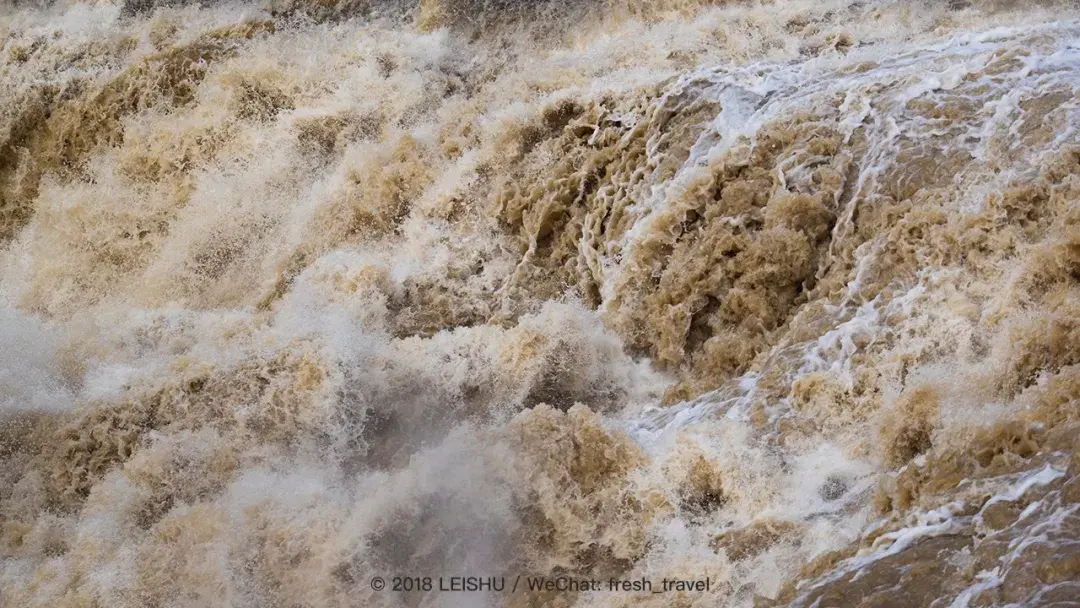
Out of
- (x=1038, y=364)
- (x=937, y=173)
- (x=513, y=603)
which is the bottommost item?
(x=513, y=603)

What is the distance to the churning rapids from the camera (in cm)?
403

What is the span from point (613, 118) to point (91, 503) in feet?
12.8

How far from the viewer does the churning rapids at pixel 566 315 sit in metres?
4.03

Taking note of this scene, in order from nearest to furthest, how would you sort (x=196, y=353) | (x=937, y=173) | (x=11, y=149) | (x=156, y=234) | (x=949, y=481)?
(x=949, y=481)
(x=937, y=173)
(x=196, y=353)
(x=156, y=234)
(x=11, y=149)

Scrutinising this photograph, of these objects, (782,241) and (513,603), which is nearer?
(513,603)

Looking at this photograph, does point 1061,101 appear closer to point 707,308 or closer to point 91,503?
point 707,308

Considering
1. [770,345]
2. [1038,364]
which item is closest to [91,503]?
[770,345]

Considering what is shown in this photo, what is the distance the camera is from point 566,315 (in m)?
5.76

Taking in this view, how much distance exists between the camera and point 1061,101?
4.93 m

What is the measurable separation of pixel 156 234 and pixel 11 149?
2045 millimetres

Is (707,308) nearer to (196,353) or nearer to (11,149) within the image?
(196,353)

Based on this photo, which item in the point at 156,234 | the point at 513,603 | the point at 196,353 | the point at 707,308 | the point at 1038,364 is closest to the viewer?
the point at 1038,364

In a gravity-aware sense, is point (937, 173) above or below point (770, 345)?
above

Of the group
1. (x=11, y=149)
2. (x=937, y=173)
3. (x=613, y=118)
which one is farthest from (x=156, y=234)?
(x=937, y=173)
